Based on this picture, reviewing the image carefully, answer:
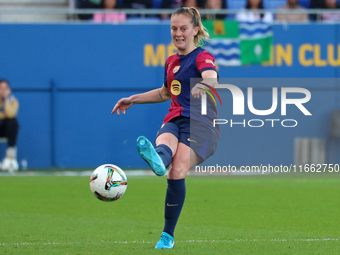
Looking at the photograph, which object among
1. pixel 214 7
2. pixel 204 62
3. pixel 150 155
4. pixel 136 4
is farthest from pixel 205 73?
pixel 136 4

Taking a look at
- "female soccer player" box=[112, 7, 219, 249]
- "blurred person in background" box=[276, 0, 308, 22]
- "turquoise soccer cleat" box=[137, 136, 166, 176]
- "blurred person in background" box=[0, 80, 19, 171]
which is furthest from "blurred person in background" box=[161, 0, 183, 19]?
"turquoise soccer cleat" box=[137, 136, 166, 176]

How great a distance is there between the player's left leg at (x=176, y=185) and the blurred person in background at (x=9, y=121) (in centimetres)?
921

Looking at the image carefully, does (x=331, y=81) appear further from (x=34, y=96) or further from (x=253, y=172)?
(x=34, y=96)

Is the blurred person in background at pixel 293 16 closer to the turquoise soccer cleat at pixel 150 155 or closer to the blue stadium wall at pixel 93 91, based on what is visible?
the blue stadium wall at pixel 93 91

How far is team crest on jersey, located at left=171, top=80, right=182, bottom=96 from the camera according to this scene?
5078 mm

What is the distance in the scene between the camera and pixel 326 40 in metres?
15.2

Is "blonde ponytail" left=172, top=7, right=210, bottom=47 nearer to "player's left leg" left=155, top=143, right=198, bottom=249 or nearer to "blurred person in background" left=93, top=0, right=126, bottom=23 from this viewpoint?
"player's left leg" left=155, top=143, right=198, bottom=249

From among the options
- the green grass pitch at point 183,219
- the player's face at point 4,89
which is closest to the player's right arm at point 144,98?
the green grass pitch at point 183,219

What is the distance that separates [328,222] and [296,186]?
4201 mm

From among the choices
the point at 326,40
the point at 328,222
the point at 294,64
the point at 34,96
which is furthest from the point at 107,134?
the point at 328,222

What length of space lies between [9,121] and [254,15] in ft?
21.6

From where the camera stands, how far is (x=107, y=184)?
489 cm

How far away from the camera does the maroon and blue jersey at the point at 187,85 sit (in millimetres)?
4988

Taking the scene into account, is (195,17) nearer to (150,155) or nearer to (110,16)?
(150,155)
